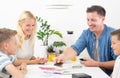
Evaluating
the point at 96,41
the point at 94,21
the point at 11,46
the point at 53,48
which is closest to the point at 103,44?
the point at 96,41

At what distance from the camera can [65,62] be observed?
2.38 meters

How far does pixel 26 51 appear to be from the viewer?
2.53 m

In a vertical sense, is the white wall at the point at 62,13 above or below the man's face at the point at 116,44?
above

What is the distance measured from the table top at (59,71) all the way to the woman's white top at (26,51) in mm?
315

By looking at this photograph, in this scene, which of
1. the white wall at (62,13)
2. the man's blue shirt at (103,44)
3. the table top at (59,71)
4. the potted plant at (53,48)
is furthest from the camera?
the white wall at (62,13)

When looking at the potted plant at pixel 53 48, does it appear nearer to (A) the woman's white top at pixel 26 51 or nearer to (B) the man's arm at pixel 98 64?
(A) the woman's white top at pixel 26 51

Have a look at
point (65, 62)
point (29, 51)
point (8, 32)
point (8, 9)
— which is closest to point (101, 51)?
point (65, 62)

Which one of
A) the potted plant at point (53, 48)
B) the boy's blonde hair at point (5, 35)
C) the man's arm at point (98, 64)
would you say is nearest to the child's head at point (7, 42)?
the boy's blonde hair at point (5, 35)

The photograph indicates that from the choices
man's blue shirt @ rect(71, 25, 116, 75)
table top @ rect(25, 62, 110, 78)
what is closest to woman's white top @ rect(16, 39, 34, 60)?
table top @ rect(25, 62, 110, 78)

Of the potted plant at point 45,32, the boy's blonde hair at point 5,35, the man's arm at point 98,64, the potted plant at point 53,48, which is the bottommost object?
the man's arm at point 98,64

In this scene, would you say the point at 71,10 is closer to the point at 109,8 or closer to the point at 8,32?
the point at 109,8

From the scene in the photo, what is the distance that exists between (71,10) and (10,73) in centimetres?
158

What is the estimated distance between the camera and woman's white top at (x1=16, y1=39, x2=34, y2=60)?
2.49 m

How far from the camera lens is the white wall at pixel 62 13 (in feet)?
9.95
